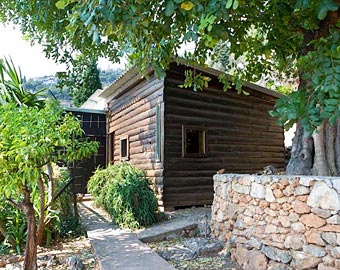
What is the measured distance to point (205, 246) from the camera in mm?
4637

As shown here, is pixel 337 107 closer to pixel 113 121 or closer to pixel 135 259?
pixel 135 259

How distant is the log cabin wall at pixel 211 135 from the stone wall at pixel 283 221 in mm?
2411

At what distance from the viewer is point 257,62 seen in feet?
18.9

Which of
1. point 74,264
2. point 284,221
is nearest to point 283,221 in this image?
point 284,221

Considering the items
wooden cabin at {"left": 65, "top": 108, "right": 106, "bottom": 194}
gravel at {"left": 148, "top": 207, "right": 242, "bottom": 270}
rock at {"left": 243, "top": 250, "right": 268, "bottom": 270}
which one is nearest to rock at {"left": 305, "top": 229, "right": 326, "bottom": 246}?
rock at {"left": 243, "top": 250, "right": 268, "bottom": 270}

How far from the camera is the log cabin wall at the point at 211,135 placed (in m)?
7.08

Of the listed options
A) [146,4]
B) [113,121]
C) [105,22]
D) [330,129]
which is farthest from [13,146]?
[113,121]

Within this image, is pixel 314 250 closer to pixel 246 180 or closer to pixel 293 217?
pixel 293 217

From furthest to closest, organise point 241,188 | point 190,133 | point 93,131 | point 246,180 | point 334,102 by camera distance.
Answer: point 93,131, point 190,133, point 241,188, point 246,180, point 334,102

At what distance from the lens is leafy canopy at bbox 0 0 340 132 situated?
2461mm

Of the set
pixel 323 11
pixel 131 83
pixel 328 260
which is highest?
pixel 131 83

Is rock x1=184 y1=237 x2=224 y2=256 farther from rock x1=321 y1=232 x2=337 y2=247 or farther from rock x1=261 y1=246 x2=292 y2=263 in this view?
rock x1=321 y1=232 x2=337 y2=247

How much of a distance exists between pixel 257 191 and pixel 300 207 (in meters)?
0.72

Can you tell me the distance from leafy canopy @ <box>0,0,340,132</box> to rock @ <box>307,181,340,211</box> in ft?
2.55
